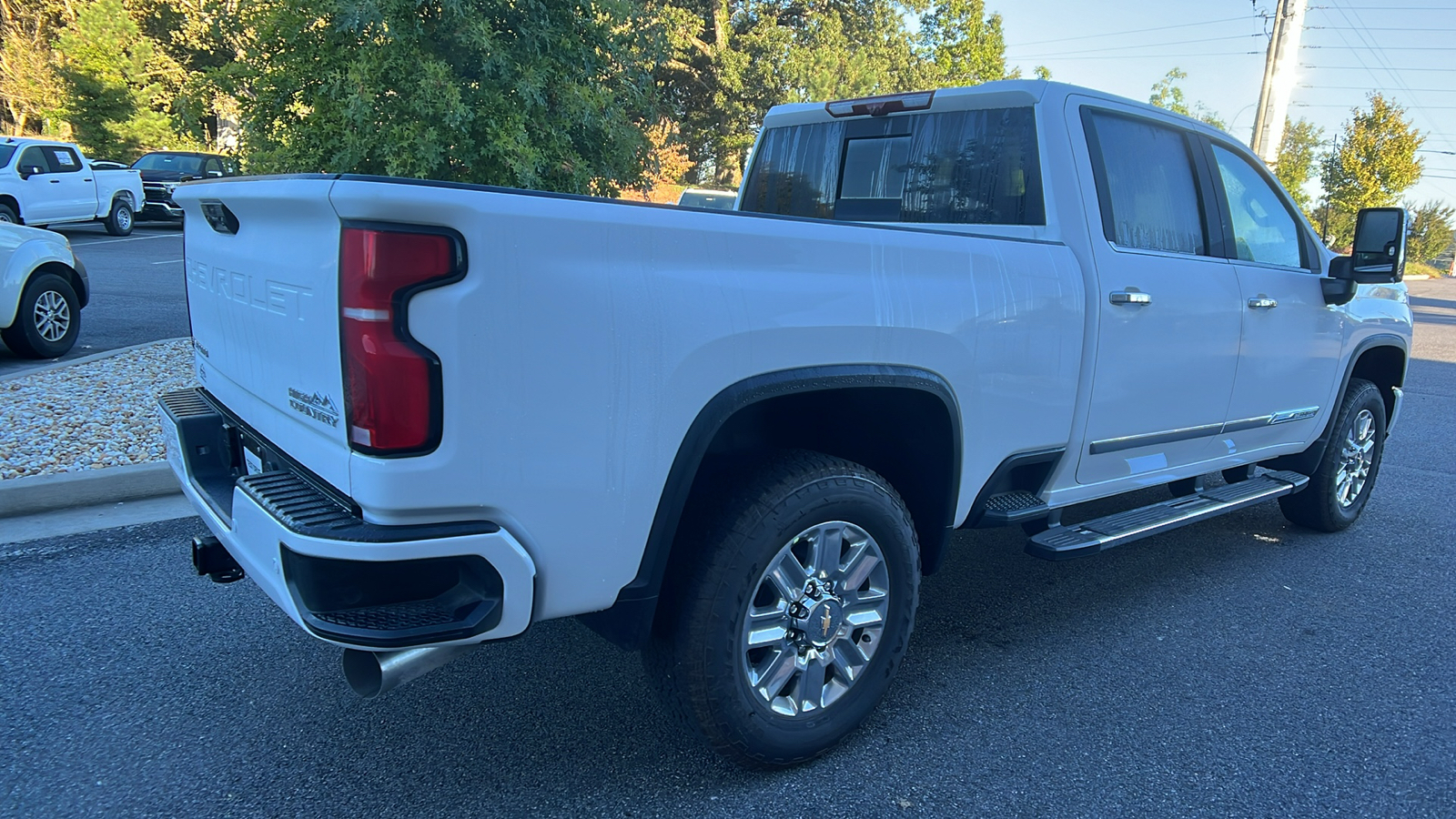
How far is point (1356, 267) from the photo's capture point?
4.30 m

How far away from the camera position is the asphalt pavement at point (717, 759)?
255 centimetres

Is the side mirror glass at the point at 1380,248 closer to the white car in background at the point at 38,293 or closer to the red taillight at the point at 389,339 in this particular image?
the red taillight at the point at 389,339

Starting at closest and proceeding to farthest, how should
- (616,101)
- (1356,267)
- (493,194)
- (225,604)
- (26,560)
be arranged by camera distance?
(493,194), (225,604), (26,560), (1356,267), (616,101)

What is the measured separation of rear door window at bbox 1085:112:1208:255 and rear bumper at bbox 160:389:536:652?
2.52m

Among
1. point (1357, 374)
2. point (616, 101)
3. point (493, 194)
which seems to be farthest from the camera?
point (616, 101)

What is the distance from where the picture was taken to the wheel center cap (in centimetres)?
262

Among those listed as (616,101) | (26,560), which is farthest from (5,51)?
(26,560)

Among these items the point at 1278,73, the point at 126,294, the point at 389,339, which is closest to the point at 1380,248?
the point at 389,339

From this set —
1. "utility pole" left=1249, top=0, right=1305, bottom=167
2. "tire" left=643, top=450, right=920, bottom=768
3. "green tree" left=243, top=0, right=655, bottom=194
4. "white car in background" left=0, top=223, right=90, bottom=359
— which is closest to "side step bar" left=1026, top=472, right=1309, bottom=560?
"tire" left=643, top=450, right=920, bottom=768

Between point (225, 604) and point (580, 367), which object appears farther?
point (225, 604)

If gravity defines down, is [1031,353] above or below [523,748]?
above

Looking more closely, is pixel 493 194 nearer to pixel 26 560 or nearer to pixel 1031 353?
pixel 1031 353

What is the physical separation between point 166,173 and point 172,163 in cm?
52

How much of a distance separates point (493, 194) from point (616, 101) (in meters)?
6.51
